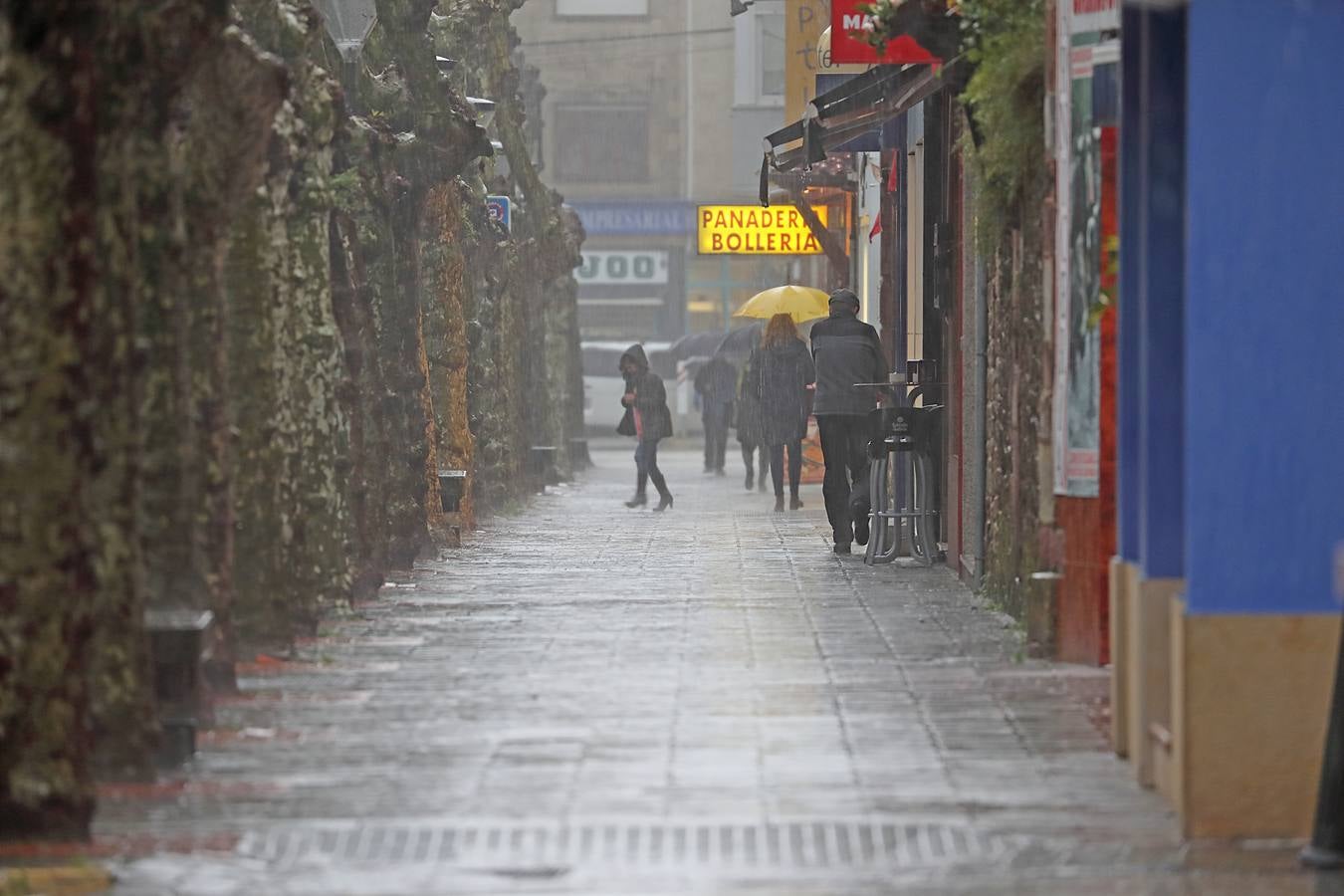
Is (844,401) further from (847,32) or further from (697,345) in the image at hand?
(697,345)

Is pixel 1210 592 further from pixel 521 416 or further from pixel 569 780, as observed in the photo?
pixel 521 416

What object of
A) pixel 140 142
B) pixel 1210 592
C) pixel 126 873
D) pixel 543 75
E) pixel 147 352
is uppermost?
pixel 543 75

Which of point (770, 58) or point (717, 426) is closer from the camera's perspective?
point (717, 426)

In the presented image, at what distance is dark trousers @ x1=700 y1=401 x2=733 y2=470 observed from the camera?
40.4 m

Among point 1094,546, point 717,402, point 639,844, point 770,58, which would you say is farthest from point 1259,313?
point 770,58

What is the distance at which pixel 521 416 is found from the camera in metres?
31.5

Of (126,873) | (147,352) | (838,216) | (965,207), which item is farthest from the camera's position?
(838,216)

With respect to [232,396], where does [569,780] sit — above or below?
below

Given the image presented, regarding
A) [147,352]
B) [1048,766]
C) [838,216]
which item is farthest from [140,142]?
[838,216]

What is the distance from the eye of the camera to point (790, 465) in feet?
94.2

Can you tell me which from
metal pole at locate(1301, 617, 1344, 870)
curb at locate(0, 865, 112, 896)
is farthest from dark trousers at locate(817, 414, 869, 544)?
curb at locate(0, 865, 112, 896)

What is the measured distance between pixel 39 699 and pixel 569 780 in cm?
195

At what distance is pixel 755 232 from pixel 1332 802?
32983mm

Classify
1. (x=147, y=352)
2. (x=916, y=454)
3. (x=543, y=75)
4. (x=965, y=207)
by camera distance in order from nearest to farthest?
(x=147, y=352) → (x=965, y=207) → (x=916, y=454) → (x=543, y=75)
